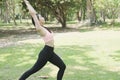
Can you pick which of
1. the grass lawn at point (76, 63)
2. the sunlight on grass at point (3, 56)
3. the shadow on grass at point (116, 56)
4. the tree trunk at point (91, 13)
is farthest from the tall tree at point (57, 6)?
the shadow on grass at point (116, 56)

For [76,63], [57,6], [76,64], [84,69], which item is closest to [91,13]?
[57,6]

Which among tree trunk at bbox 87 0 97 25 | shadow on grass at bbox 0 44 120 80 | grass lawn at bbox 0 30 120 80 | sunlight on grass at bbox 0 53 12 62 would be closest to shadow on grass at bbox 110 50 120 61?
grass lawn at bbox 0 30 120 80

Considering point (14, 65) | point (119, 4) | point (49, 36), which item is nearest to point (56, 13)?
point (119, 4)

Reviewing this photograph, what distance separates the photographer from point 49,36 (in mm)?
7402

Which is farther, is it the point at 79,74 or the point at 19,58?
the point at 19,58

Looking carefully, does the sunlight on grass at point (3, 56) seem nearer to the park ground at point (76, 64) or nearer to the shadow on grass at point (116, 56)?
the park ground at point (76, 64)

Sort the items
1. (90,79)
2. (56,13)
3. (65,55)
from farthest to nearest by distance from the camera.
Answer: (56,13) → (65,55) → (90,79)

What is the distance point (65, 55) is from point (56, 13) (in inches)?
815

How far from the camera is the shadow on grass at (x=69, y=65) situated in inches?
392

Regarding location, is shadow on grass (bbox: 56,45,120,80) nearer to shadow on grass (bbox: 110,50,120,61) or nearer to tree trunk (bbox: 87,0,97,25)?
shadow on grass (bbox: 110,50,120,61)

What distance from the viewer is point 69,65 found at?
39.0 feet

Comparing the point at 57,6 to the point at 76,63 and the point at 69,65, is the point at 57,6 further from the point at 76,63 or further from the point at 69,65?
the point at 69,65

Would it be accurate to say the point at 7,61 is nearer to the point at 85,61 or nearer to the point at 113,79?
the point at 85,61

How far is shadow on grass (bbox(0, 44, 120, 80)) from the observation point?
9.97 m
